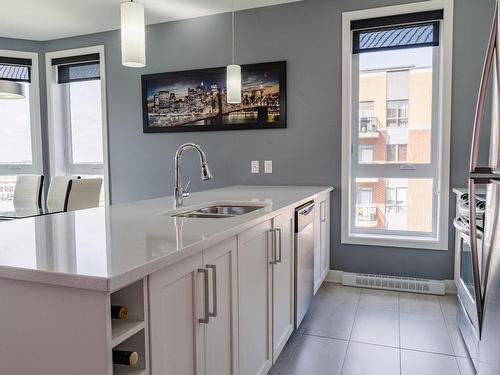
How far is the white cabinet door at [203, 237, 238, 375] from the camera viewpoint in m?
1.33

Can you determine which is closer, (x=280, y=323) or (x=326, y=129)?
(x=280, y=323)

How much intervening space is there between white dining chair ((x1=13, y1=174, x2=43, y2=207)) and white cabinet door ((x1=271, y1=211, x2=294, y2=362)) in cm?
301

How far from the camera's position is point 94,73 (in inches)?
178

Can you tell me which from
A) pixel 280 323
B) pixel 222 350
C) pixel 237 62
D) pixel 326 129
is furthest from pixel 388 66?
pixel 222 350

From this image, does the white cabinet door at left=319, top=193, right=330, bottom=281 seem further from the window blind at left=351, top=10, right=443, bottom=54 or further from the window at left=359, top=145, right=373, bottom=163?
the window blind at left=351, top=10, right=443, bottom=54

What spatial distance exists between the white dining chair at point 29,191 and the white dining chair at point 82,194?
2.83 feet

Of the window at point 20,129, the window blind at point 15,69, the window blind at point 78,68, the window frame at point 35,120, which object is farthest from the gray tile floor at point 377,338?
the window blind at point 15,69

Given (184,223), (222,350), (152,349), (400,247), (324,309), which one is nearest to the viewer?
(152,349)

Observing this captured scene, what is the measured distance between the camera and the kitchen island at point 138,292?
2.98 feet

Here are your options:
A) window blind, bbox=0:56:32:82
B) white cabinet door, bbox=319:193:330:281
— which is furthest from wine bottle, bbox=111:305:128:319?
window blind, bbox=0:56:32:82

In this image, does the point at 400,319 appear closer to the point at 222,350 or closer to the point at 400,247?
the point at 400,247

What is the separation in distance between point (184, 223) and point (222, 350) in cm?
51

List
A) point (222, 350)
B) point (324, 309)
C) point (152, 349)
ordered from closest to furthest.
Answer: point (152, 349) → point (222, 350) → point (324, 309)

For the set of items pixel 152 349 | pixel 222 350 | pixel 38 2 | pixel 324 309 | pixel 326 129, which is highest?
pixel 38 2
